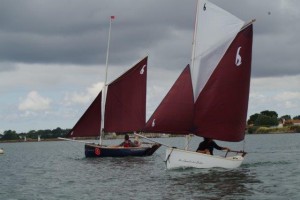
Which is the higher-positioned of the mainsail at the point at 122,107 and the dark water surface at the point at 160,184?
the mainsail at the point at 122,107

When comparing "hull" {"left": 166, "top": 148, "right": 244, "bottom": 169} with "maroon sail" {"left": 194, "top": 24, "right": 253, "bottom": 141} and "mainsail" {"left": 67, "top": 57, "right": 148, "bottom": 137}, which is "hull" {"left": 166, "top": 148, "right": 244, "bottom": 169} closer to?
"maroon sail" {"left": 194, "top": 24, "right": 253, "bottom": 141}

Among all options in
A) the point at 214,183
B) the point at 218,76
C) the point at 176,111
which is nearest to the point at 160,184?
the point at 214,183

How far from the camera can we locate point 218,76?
3953 cm

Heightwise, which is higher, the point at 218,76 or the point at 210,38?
the point at 210,38

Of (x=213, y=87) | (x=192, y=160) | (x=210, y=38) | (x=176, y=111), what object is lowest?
(x=192, y=160)

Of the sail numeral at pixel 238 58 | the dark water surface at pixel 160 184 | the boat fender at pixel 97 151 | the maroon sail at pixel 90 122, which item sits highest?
the sail numeral at pixel 238 58

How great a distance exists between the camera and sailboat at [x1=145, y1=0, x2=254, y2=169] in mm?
38531

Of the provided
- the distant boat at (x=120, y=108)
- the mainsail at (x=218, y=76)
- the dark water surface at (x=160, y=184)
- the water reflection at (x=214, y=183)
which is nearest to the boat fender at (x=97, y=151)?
the distant boat at (x=120, y=108)

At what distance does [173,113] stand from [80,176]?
9.68m

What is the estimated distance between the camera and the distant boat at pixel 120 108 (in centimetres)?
6256

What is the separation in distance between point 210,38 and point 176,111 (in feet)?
18.8

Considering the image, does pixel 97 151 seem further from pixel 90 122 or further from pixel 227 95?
pixel 227 95

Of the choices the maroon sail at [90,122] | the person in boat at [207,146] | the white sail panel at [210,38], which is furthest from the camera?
the maroon sail at [90,122]

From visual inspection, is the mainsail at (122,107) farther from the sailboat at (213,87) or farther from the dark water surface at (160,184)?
the sailboat at (213,87)
